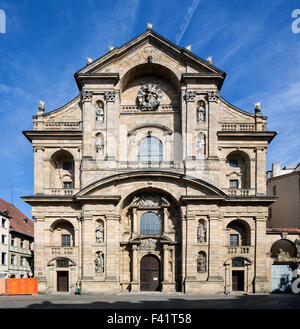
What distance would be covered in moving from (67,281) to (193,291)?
957 cm

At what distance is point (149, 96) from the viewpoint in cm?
3462

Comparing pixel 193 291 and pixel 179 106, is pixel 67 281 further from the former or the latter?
pixel 179 106

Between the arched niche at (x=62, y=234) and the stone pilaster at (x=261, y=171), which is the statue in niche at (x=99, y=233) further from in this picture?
the stone pilaster at (x=261, y=171)

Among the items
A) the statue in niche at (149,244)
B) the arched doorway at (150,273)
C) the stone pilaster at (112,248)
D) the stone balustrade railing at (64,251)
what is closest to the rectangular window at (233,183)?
the statue in niche at (149,244)

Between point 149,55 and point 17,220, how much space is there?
26769 mm

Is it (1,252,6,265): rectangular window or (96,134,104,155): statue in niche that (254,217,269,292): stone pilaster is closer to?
(96,134,104,155): statue in niche

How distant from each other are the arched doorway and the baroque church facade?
77 mm

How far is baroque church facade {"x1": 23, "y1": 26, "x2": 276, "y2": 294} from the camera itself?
31203mm

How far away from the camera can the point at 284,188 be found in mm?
43125

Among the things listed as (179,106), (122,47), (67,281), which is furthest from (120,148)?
(67,281)

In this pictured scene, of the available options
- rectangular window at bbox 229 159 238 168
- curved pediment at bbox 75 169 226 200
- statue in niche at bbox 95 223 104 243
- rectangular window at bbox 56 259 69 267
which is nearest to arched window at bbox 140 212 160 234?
curved pediment at bbox 75 169 226 200

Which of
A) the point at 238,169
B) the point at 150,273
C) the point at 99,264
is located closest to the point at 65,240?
the point at 99,264
